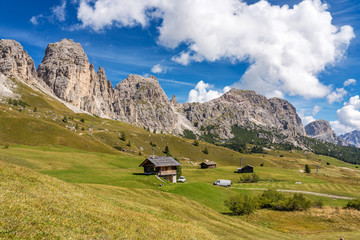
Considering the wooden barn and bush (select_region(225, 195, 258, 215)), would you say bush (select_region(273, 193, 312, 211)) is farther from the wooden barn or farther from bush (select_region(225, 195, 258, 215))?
the wooden barn

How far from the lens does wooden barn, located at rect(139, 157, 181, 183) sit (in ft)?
232

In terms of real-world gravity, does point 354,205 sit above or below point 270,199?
above

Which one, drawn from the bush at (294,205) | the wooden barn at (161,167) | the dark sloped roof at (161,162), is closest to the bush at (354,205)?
the bush at (294,205)

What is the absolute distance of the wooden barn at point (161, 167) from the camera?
70.6 m

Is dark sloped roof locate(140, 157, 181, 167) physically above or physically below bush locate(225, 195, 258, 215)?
above

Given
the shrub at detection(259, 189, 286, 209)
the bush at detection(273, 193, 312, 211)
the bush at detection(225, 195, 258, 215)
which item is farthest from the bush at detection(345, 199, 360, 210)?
the bush at detection(225, 195, 258, 215)

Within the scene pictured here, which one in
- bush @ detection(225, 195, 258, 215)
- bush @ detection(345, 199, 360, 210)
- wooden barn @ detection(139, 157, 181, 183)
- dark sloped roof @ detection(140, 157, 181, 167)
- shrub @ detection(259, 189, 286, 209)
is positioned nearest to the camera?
bush @ detection(225, 195, 258, 215)

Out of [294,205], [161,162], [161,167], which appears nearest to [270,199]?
[294,205]

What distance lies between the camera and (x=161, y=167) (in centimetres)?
7125

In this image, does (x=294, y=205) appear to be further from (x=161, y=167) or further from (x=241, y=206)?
(x=161, y=167)

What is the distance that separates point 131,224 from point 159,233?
253 cm

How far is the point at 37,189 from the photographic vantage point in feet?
70.0

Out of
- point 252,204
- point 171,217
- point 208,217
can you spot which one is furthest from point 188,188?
point 171,217

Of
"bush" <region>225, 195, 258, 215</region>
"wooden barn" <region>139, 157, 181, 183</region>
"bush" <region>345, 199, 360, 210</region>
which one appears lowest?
"bush" <region>225, 195, 258, 215</region>
